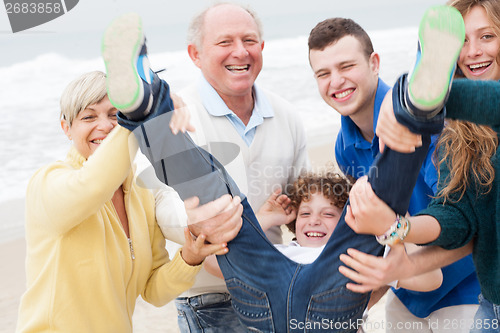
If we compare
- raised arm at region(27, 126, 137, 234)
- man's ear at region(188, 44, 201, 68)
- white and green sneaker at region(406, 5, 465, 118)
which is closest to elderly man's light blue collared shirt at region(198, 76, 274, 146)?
man's ear at region(188, 44, 201, 68)

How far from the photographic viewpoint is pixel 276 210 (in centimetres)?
268

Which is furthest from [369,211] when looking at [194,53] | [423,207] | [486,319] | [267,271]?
[194,53]

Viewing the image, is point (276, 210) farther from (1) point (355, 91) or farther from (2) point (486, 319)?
(2) point (486, 319)

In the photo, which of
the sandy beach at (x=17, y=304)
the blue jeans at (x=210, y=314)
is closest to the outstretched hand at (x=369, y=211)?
the blue jeans at (x=210, y=314)

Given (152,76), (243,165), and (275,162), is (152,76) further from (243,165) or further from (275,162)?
(275,162)

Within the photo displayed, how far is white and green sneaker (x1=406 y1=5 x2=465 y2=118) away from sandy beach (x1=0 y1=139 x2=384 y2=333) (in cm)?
242

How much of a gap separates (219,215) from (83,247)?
0.48 m

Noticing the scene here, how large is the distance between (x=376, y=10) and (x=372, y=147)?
1047 inches

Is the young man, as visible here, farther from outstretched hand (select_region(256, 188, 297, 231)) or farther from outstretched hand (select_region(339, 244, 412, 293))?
outstretched hand (select_region(339, 244, 412, 293))

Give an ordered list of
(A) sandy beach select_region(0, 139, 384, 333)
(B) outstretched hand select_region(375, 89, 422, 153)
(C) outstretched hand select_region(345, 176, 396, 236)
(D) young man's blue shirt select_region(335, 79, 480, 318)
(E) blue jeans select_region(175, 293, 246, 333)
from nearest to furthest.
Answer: (B) outstretched hand select_region(375, 89, 422, 153), (C) outstretched hand select_region(345, 176, 396, 236), (D) young man's blue shirt select_region(335, 79, 480, 318), (E) blue jeans select_region(175, 293, 246, 333), (A) sandy beach select_region(0, 139, 384, 333)

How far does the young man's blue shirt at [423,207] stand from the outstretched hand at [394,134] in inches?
24.1

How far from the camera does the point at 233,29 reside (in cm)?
275

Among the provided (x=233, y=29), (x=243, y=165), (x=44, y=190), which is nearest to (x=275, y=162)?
(x=243, y=165)

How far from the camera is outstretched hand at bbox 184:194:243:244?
203cm
